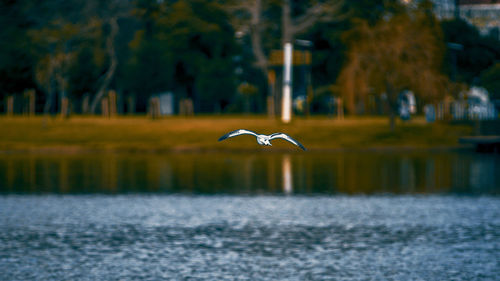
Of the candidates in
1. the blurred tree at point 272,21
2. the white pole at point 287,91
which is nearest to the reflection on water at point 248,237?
the white pole at point 287,91

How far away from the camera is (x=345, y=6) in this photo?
236 ft

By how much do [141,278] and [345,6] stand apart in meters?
55.4

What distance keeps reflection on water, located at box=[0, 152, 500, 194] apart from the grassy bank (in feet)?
12.4

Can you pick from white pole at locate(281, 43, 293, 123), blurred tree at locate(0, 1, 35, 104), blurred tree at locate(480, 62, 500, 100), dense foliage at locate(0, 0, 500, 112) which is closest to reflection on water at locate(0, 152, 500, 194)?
white pole at locate(281, 43, 293, 123)

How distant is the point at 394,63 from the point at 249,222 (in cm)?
4170

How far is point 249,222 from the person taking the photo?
26078mm

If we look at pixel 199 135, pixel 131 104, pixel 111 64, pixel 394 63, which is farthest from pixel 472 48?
pixel 199 135

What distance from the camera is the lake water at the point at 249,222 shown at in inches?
797

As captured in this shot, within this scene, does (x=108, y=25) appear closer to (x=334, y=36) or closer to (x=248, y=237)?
(x=334, y=36)

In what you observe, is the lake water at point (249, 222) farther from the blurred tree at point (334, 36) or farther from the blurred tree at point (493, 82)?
the blurred tree at point (334, 36)

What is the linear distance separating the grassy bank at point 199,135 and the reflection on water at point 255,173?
378 centimetres

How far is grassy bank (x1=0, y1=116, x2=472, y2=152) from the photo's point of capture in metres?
55.7

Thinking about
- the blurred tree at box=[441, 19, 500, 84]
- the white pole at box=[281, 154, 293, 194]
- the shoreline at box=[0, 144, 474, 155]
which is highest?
the blurred tree at box=[441, 19, 500, 84]

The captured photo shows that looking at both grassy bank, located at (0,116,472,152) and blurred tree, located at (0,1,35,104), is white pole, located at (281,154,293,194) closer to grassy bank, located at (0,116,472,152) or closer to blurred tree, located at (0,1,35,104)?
grassy bank, located at (0,116,472,152)
